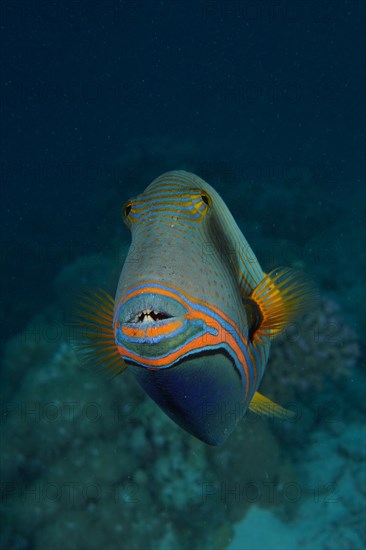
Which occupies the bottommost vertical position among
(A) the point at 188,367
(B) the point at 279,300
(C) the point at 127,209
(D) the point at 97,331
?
(D) the point at 97,331

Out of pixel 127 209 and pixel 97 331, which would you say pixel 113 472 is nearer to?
pixel 97 331

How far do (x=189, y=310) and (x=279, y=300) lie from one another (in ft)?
2.21

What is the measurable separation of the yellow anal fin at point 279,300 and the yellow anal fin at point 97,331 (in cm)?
66

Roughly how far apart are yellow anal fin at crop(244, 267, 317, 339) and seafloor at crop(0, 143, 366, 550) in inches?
118

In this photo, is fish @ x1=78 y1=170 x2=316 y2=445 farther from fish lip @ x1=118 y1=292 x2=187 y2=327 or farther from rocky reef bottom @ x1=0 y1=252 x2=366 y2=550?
rocky reef bottom @ x1=0 y1=252 x2=366 y2=550

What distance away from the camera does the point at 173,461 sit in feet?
15.8

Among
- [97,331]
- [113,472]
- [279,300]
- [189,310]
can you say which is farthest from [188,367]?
[113,472]

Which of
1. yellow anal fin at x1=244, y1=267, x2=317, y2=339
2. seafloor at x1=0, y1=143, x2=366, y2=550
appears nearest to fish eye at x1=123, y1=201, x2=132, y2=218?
yellow anal fin at x1=244, y1=267, x2=317, y2=339

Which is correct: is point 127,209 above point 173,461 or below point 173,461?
above

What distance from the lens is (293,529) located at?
5148 millimetres

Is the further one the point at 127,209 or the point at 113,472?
the point at 113,472

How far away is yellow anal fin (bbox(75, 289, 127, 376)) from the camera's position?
1.90 m

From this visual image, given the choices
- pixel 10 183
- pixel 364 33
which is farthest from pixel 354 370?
pixel 364 33

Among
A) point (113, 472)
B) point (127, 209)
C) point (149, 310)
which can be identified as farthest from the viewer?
point (113, 472)
